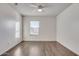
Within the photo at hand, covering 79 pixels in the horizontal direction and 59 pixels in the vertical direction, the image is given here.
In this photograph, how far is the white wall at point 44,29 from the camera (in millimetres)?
9578

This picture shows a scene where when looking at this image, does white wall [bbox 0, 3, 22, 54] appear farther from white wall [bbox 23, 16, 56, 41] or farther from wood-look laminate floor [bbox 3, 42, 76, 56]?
white wall [bbox 23, 16, 56, 41]

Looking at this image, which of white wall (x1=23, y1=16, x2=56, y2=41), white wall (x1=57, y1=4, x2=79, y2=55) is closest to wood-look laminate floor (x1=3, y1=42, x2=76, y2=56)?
white wall (x1=57, y1=4, x2=79, y2=55)

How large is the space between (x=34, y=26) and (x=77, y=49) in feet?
18.9

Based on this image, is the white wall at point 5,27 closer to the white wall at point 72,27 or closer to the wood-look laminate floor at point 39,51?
the wood-look laminate floor at point 39,51

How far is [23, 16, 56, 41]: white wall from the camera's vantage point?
9578 mm

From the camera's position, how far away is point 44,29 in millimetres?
9641

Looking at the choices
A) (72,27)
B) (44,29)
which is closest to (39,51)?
(72,27)

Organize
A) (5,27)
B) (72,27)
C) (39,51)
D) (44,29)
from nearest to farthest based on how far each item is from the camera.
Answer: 1. (5,27)
2. (72,27)
3. (39,51)
4. (44,29)

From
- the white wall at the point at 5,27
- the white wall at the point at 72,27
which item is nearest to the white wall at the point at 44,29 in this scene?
the white wall at the point at 72,27

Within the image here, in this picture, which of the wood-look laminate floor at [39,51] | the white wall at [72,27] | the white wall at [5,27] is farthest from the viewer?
the wood-look laminate floor at [39,51]

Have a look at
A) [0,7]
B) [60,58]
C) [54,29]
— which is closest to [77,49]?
[0,7]

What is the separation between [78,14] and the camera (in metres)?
4.29

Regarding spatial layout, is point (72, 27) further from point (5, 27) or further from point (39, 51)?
point (5, 27)

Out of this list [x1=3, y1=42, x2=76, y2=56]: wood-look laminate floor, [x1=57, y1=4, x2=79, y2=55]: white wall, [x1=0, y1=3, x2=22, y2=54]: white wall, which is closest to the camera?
[x1=0, y1=3, x2=22, y2=54]: white wall
